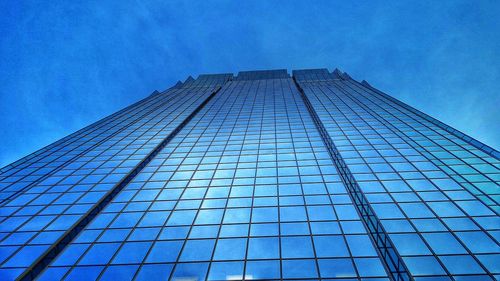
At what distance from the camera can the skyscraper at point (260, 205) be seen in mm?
17766

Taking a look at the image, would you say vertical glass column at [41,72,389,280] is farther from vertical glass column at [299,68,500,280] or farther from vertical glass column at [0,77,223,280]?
vertical glass column at [299,68,500,280]

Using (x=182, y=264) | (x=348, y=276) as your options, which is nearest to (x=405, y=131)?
(x=348, y=276)

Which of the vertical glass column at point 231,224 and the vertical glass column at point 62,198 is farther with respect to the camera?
the vertical glass column at point 62,198

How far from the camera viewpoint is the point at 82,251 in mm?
19766

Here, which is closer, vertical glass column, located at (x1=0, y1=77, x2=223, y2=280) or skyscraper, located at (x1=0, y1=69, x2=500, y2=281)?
skyscraper, located at (x1=0, y1=69, x2=500, y2=281)

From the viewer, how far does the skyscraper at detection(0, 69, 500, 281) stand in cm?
1777

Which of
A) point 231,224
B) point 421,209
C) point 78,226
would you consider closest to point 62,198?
point 78,226

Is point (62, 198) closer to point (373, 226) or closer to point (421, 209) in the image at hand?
point (373, 226)

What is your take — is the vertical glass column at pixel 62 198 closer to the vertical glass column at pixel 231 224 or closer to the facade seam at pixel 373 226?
the vertical glass column at pixel 231 224

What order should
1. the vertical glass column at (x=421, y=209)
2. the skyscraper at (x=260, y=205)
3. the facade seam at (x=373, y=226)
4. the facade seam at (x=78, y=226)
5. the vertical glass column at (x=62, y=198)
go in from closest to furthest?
the vertical glass column at (x=421, y=209) → the facade seam at (x=373, y=226) → the skyscraper at (x=260, y=205) → the facade seam at (x=78, y=226) → the vertical glass column at (x=62, y=198)

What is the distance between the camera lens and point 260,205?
78.4 ft

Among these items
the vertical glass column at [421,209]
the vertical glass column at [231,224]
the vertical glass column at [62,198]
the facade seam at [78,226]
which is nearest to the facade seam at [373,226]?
the vertical glass column at [421,209]

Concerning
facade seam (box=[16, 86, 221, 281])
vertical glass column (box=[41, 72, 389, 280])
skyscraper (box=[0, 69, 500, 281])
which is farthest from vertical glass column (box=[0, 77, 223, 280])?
vertical glass column (box=[41, 72, 389, 280])

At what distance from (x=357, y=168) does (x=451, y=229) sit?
36.3 ft
